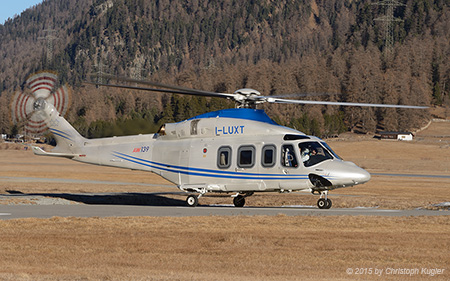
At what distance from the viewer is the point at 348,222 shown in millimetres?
20641

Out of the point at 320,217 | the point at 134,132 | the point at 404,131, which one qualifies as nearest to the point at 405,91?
the point at 404,131

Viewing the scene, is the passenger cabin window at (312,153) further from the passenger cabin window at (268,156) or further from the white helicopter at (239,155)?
the passenger cabin window at (268,156)

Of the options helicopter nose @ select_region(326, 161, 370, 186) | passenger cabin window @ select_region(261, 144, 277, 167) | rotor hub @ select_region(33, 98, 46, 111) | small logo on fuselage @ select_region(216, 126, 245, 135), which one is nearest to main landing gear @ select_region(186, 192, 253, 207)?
passenger cabin window @ select_region(261, 144, 277, 167)

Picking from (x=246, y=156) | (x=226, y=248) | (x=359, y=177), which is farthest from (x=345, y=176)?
(x=226, y=248)

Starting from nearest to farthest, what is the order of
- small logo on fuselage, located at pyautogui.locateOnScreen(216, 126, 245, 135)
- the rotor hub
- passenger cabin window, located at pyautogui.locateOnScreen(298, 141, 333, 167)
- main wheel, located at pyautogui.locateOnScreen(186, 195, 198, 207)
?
passenger cabin window, located at pyautogui.locateOnScreen(298, 141, 333, 167)
small logo on fuselage, located at pyautogui.locateOnScreen(216, 126, 245, 135)
main wheel, located at pyautogui.locateOnScreen(186, 195, 198, 207)
the rotor hub

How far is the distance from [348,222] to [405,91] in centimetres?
18479

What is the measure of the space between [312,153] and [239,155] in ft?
10.3

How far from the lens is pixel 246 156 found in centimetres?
2745

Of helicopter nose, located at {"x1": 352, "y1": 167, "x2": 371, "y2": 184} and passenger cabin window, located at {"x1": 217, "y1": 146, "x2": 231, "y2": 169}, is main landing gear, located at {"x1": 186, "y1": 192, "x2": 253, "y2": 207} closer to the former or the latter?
passenger cabin window, located at {"x1": 217, "y1": 146, "x2": 231, "y2": 169}

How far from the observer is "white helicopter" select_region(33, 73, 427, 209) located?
26.2 meters

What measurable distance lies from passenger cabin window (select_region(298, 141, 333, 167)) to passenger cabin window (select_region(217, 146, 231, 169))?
322 cm

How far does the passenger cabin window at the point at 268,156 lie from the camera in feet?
88.1

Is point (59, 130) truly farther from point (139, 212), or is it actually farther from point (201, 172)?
point (139, 212)

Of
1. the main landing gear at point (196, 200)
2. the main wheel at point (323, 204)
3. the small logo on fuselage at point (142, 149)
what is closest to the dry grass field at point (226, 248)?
the main wheel at point (323, 204)
